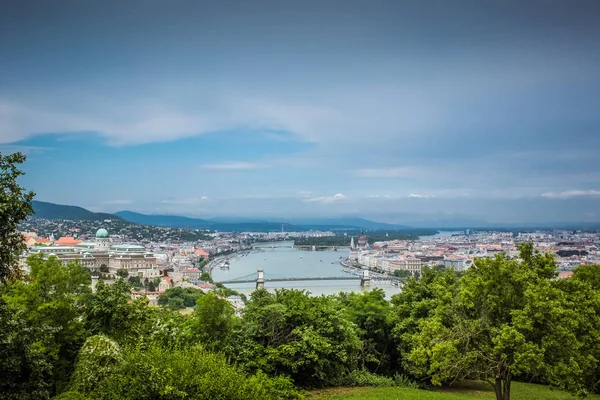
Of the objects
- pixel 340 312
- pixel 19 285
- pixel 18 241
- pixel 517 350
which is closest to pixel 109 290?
pixel 19 285

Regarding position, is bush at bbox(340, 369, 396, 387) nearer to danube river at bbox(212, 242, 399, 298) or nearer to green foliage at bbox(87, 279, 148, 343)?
green foliage at bbox(87, 279, 148, 343)

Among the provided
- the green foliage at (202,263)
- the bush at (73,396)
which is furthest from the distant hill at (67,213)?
the bush at (73,396)

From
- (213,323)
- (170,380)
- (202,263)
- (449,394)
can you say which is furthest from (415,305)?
(202,263)

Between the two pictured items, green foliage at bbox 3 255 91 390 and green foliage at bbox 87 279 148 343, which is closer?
green foliage at bbox 3 255 91 390

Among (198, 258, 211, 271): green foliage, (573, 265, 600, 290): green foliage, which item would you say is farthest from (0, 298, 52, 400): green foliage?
(198, 258, 211, 271): green foliage

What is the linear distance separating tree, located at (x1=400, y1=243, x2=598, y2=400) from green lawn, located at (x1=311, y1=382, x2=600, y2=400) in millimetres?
767

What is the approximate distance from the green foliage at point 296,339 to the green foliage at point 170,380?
7.96 ft

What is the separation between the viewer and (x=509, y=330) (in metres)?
6.32

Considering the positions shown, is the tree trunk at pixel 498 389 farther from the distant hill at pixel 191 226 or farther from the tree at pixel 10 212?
the distant hill at pixel 191 226

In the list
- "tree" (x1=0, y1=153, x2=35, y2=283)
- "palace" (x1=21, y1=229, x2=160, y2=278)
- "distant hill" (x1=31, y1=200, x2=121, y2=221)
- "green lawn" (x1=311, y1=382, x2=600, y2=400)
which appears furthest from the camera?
"distant hill" (x1=31, y1=200, x2=121, y2=221)

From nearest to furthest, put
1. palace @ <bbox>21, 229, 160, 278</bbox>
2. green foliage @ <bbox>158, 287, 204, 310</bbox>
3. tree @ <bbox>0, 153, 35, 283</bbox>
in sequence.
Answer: tree @ <bbox>0, 153, 35, 283</bbox> < green foliage @ <bbox>158, 287, 204, 310</bbox> < palace @ <bbox>21, 229, 160, 278</bbox>

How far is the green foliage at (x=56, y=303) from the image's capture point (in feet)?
22.8

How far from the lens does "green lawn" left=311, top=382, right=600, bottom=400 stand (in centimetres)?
762

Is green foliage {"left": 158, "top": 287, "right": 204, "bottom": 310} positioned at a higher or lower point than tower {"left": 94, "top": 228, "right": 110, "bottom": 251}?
lower
